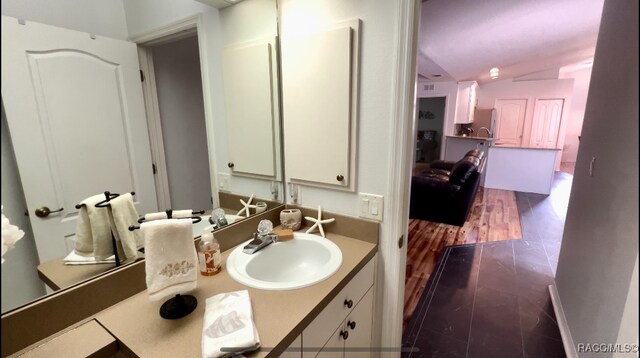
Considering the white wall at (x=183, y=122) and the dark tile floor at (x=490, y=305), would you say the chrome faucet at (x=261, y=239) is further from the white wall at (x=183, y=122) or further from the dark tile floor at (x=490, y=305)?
the dark tile floor at (x=490, y=305)

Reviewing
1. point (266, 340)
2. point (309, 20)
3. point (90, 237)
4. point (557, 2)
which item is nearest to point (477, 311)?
point (266, 340)

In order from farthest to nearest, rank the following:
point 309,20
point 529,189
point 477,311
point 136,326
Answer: point 529,189
point 477,311
point 309,20
point 136,326

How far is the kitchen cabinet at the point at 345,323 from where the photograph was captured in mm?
954

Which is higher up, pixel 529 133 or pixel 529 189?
pixel 529 133

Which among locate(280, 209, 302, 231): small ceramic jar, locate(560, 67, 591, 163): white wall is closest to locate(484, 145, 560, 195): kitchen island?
locate(560, 67, 591, 163): white wall

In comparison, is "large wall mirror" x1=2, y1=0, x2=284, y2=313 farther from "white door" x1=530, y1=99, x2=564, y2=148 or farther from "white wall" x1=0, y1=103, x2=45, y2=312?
"white door" x1=530, y1=99, x2=564, y2=148

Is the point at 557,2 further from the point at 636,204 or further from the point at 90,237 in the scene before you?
the point at 90,237

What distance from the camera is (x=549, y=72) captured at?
22.4 ft

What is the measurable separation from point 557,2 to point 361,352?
3.32 meters

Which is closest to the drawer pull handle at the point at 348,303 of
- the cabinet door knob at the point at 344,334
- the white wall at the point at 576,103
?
the cabinet door knob at the point at 344,334

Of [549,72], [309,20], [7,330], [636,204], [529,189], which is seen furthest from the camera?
[549,72]

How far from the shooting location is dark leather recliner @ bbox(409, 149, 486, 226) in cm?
365

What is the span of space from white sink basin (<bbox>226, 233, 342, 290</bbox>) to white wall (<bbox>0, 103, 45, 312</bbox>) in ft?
1.85

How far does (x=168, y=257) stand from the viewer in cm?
83
